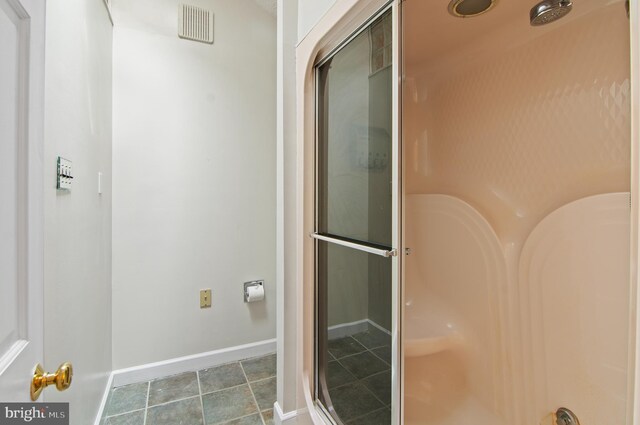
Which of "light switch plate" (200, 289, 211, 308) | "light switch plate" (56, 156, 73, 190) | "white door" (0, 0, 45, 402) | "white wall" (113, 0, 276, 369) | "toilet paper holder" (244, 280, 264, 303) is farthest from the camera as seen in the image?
"toilet paper holder" (244, 280, 264, 303)

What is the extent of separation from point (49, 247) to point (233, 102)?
1492 millimetres

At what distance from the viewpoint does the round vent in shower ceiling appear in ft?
4.09

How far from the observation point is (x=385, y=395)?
3.41ft

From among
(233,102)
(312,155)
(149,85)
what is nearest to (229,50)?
(233,102)

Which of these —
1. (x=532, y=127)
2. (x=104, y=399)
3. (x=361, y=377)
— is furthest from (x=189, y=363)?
(x=532, y=127)

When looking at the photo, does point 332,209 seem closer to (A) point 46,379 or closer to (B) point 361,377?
(B) point 361,377

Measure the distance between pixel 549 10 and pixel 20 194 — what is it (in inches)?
70.7

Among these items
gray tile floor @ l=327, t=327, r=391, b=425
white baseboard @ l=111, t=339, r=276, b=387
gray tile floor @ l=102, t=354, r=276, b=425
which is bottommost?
gray tile floor @ l=102, t=354, r=276, b=425

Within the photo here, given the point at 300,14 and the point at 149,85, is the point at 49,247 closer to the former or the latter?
the point at 149,85

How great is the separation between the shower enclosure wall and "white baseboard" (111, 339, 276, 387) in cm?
120

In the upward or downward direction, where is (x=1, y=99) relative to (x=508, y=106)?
downward

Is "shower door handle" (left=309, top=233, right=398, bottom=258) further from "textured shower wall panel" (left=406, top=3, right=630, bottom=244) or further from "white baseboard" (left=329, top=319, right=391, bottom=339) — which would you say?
"textured shower wall panel" (left=406, top=3, right=630, bottom=244)

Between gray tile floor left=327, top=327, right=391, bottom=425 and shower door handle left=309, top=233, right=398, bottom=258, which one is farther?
gray tile floor left=327, top=327, right=391, bottom=425

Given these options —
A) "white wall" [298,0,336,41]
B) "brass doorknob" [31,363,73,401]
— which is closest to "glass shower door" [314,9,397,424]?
"white wall" [298,0,336,41]
